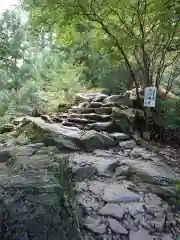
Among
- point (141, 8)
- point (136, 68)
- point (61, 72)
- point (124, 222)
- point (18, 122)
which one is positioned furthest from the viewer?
point (61, 72)

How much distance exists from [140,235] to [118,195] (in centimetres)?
59

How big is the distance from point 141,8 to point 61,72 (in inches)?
147

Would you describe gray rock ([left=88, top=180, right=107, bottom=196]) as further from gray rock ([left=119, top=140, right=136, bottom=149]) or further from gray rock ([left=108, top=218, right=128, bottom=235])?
gray rock ([left=119, top=140, right=136, bottom=149])

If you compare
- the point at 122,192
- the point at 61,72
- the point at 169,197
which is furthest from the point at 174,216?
the point at 61,72

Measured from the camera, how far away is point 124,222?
2.62 metres

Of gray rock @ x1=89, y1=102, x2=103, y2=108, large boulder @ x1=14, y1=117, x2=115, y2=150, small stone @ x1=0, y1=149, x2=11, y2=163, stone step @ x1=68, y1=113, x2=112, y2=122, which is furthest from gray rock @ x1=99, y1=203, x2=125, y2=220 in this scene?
gray rock @ x1=89, y1=102, x2=103, y2=108

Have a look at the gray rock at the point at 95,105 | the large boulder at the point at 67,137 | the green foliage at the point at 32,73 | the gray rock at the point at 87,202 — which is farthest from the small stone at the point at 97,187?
the green foliage at the point at 32,73

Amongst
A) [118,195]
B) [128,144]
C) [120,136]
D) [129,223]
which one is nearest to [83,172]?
[118,195]

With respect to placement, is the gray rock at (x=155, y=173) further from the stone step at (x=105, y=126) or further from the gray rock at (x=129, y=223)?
the stone step at (x=105, y=126)

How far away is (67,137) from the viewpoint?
4.60 meters

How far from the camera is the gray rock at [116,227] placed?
2484mm

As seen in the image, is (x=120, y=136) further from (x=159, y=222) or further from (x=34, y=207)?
(x=34, y=207)

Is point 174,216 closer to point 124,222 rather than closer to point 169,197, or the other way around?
point 169,197

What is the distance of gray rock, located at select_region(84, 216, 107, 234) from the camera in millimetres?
2445
